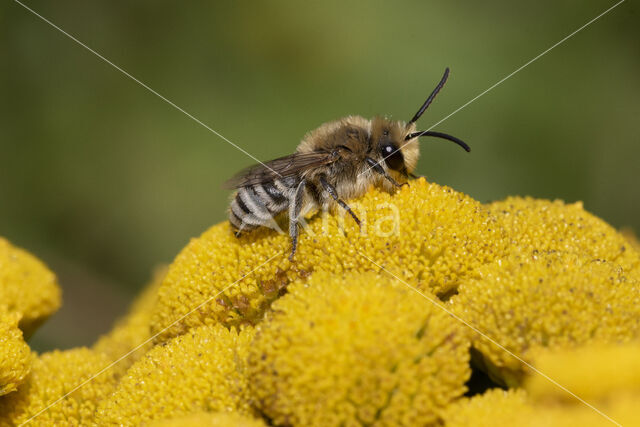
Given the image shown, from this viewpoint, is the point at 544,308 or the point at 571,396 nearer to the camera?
the point at 571,396

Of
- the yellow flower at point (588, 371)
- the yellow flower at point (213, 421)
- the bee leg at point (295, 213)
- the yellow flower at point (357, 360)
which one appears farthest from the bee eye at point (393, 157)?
the yellow flower at point (213, 421)

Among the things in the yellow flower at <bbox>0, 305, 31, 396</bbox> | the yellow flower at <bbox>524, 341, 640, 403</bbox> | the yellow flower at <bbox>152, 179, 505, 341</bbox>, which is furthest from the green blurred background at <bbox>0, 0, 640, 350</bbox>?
the yellow flower at <bbox>524, 341, 640, 403</bbox>

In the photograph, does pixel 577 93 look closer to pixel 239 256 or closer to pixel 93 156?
pixel 239 256

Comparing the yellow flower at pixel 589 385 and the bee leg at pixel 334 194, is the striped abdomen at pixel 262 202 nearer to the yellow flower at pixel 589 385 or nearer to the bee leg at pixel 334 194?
the bee leg at pixel 334 194

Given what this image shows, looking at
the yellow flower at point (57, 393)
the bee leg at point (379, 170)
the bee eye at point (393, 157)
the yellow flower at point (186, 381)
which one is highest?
the bee eye at point (393, 157)

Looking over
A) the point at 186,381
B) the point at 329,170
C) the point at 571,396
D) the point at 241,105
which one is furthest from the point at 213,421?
the point at 241,105

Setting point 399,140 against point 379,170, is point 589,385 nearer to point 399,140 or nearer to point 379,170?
point 379,170
